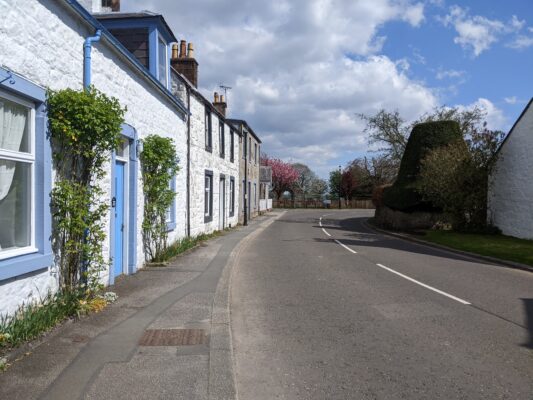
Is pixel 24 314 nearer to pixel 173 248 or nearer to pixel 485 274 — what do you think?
pixel 173 248

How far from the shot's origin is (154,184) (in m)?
11.0

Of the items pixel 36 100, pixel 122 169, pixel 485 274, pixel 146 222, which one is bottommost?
pixel 485 274

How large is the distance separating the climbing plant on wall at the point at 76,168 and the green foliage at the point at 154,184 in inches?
140

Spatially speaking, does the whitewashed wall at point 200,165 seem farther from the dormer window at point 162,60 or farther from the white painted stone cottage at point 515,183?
the white painted stone cottage at point 515,183

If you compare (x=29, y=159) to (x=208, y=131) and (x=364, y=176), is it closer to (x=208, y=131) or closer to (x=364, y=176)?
(x=208, y=131)

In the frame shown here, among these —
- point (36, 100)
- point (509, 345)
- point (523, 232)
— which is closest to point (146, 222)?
point (36, 100)

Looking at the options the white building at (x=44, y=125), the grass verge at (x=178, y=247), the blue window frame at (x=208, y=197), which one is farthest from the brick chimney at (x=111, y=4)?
the grass verge at (x=178, y=247)

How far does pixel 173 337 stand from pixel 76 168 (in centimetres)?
289

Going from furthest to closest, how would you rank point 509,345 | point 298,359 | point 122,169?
1. point 122,169
2. point 509,345
3. point 298,359

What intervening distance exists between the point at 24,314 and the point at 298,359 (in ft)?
10.5

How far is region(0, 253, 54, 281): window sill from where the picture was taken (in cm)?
518

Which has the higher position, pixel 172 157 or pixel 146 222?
pixel 172 157

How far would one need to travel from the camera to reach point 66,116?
6223 mm

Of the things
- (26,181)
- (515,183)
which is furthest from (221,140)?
(26,181)
